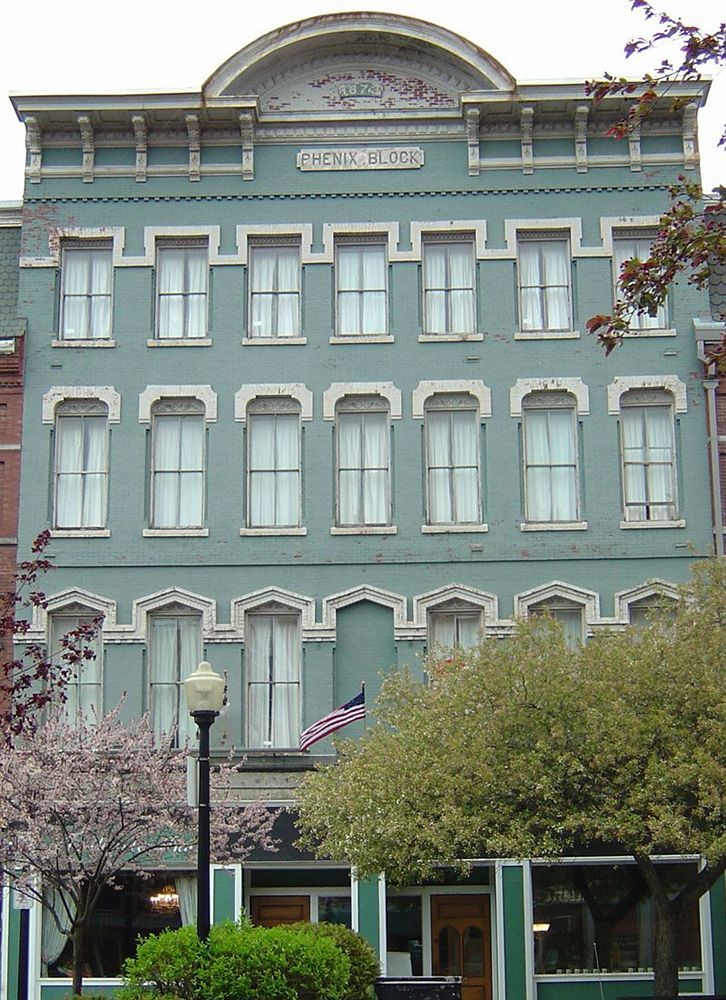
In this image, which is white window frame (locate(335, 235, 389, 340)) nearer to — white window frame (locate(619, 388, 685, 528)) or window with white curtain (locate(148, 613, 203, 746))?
white window frame (locate(619, 388, 685, 528))

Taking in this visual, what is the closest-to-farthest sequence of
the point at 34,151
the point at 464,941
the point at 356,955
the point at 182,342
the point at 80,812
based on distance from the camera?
the point at 80,812
the point at 356,955
the point at 464,941
the point at 182,342
the point at 34,151

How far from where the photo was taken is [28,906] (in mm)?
25766

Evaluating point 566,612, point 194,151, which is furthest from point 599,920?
point 194,151

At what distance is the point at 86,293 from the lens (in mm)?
29625

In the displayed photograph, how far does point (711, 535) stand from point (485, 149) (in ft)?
27.8

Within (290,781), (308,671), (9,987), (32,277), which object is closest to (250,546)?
(308,671)

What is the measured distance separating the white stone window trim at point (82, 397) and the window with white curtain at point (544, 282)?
7.65 metres

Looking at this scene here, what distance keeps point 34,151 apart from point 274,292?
211 inches

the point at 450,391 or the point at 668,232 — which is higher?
the point at 450,391

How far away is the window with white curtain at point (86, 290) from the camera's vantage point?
29.5 meters

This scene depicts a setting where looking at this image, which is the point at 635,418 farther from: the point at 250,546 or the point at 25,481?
the point at 25,481

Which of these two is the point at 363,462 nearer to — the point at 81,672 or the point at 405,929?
the point at 81,672

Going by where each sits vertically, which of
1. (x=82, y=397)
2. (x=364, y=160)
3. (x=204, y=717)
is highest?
(x=364, y=160)

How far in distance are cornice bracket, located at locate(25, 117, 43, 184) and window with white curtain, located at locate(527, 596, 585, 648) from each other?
40.6ft
